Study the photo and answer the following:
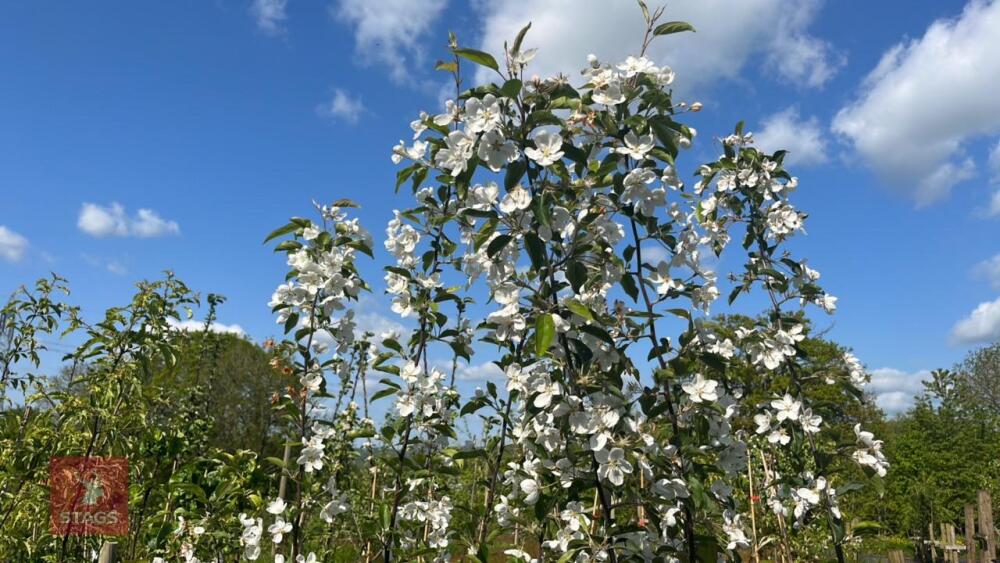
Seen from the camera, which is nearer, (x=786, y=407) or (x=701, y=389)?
(x=701, y=389)

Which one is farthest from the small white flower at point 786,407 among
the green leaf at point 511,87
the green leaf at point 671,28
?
the green leaf at point 511,87

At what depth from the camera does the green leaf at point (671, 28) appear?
1978 mm

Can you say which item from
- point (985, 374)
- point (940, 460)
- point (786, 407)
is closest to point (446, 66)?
point (786, 407)

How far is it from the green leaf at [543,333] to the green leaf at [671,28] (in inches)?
42.3

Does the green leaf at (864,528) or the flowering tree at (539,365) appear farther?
the green leaf at (864,528)

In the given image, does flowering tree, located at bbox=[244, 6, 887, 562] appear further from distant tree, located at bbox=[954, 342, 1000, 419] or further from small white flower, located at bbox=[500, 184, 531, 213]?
distant tree, located at bbox=[954, 342, 1000, 419]

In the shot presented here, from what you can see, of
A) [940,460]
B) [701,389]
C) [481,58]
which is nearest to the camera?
[481,58]

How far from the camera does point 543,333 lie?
1559mm

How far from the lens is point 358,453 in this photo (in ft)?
8.00

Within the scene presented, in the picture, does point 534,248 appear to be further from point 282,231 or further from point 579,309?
point 282,231

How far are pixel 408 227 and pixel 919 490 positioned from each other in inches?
614

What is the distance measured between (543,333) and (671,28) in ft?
3.76

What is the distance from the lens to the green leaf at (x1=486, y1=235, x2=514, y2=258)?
1.72 metres

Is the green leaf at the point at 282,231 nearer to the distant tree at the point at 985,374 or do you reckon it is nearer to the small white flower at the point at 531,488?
the small white flower at the point at 531,488
